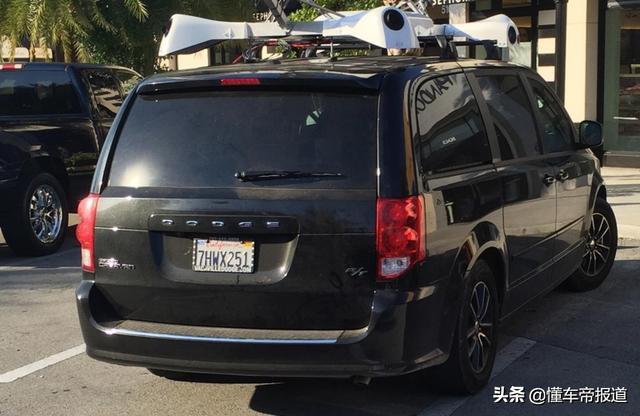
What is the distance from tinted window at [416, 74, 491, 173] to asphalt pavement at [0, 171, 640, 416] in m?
1.24

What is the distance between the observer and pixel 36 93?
902cm

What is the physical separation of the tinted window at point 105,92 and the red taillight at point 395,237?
632 centimetres

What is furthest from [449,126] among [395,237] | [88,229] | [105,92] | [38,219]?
[105,92]

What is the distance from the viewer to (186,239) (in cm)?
410

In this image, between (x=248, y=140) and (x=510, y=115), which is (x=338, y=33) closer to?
(x=510, y=115)

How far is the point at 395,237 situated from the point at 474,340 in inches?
40.5

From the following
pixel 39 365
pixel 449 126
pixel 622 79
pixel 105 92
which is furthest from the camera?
pixel 622 79

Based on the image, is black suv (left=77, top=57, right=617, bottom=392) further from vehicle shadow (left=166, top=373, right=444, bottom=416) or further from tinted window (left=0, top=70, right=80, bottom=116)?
tinted window (left=0, top=70, right=80, bottom=116)

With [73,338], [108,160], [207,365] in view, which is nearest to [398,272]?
[207,365]

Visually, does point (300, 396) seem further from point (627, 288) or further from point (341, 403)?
point (627, 288)

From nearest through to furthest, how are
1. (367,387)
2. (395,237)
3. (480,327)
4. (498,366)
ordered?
(395,237)
(480,327)
(367,387)
(498,366)

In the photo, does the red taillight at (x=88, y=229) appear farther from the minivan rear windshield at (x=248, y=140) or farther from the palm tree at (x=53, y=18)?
the palm tree at (x=53, y=18)

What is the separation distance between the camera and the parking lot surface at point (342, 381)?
452 cm

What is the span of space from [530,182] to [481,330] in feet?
3.50
